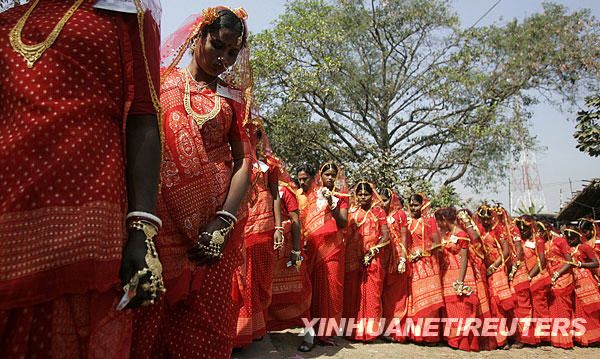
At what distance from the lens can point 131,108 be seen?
147 centimetres

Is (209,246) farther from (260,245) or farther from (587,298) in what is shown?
(587,298)

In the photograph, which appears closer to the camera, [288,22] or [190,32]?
[190,32]

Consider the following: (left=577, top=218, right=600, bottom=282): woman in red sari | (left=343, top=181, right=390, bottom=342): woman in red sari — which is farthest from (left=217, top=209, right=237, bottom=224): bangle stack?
(left=577, top=218, right=600, bottom=282): woman in red sari

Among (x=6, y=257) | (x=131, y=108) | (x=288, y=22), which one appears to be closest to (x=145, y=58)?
(x=131, y=108)

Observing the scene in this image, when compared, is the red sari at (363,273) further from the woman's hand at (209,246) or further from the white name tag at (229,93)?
the woman's hand at (209,246)

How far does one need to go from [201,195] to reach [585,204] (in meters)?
17.4

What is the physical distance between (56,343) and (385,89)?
17597 millimetres

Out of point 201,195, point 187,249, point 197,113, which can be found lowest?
point 187,249

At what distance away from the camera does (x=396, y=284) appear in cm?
700

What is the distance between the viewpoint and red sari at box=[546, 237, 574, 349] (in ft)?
24.6

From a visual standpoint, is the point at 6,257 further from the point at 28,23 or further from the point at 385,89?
the point at 385,89

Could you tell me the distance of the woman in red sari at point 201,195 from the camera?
1950mm

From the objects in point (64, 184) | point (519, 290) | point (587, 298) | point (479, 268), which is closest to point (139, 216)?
point (64, 184)

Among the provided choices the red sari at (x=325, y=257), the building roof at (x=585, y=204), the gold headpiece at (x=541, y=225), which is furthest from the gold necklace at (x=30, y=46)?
the building roof at (x=585, y=204)
